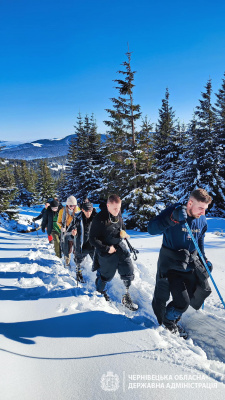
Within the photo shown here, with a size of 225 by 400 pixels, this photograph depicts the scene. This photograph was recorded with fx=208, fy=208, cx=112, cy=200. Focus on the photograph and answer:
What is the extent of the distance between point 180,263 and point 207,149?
16817 millimetres

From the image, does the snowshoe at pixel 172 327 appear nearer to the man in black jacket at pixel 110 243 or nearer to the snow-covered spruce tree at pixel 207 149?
the man in black jacket at pixel 110 243

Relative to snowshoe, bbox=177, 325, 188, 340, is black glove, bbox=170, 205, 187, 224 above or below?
above

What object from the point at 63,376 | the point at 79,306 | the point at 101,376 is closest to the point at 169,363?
the point at 101,376

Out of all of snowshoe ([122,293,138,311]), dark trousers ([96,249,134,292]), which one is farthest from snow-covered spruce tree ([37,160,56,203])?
snowshoe ([122,293,138,311])

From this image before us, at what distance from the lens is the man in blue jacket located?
9.70ft

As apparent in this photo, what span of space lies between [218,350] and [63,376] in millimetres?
2252

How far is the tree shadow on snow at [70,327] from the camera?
9.04ft

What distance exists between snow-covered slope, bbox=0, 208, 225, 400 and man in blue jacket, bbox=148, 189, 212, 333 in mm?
449

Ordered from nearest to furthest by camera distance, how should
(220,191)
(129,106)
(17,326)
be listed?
(17,326)
(129,106)
(220,191)

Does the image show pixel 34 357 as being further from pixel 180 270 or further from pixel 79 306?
pixel 180 270

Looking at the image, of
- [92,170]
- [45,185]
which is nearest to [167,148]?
[92,170]

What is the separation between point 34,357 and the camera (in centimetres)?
234

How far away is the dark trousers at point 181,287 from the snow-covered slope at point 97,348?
473 millimetres

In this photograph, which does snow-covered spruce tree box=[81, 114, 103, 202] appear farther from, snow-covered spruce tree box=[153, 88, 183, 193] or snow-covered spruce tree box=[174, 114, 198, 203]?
snow-covered spruce tree box=[174, 114, 198, 203]
